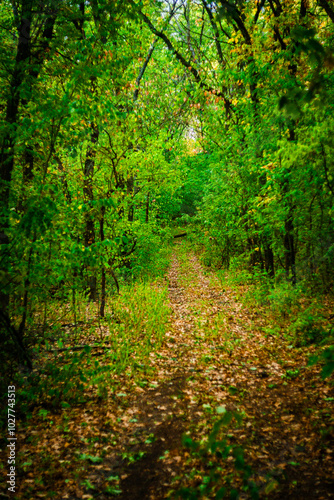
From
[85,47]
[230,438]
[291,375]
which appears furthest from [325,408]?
[85,47]

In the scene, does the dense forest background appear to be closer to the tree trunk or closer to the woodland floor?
the tree trunk

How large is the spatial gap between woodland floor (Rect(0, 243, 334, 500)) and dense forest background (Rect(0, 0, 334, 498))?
2.17 ft

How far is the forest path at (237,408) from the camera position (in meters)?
2.92

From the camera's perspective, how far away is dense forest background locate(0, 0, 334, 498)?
3.88m

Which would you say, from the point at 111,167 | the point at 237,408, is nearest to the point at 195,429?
the point at 237,408

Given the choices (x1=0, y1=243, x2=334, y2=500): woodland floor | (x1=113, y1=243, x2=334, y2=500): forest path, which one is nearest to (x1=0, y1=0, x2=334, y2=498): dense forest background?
(x1=0, y1=243, x2=334, y2=500): woodland floor

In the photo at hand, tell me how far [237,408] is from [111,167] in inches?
238

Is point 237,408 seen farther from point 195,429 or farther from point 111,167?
point 111,167

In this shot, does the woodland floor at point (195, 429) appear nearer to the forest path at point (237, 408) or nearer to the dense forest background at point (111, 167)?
the forest path at point (237, 408)

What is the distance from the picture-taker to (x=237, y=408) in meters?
4.05

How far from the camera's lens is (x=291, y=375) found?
4746 mm

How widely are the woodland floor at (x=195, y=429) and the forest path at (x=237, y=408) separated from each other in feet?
0.04

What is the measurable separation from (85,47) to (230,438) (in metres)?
5.63

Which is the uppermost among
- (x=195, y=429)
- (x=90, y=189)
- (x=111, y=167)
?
(x=111, y=167)
